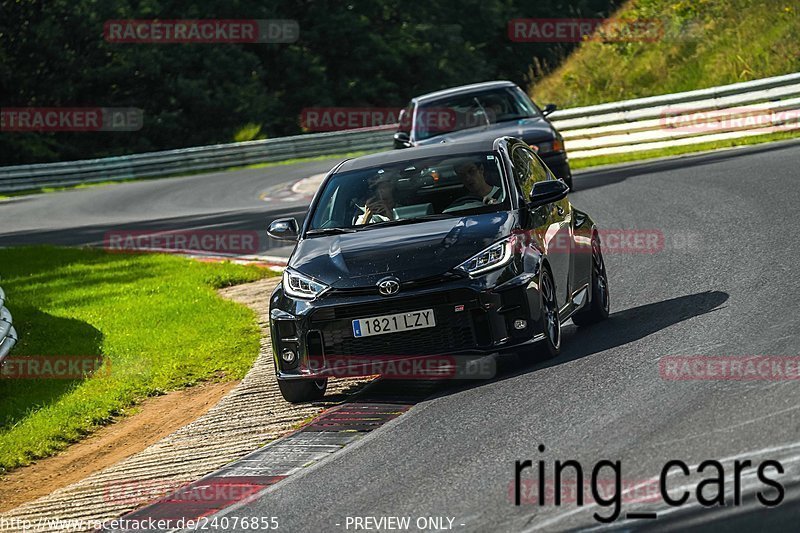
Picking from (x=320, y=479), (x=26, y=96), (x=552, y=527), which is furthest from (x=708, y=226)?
(x=26, y=96)

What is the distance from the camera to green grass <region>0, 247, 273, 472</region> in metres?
10.4

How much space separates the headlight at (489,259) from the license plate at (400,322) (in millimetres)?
387

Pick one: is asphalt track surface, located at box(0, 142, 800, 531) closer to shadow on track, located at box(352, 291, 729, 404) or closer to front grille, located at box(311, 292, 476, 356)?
shadow on track, located at box(352, 291, 729, 404)

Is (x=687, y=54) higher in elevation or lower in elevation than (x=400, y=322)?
higher

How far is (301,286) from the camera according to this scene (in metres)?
9.09

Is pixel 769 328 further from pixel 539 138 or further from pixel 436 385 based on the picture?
pixel 539 138

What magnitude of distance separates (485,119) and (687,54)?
14266 mm

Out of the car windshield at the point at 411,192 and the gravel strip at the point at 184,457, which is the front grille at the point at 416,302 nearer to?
the gravel strip at the point at 184,457

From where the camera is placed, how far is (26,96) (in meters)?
47.5

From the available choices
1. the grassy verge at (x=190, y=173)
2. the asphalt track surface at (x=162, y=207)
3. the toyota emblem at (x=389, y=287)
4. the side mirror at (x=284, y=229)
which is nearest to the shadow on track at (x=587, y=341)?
the toyota emblem at (x=389, y=287)

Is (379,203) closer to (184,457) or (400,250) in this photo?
(400,250)

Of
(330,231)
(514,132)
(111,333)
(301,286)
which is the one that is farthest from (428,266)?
(514,132)

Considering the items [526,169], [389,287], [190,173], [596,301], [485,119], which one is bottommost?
[596,301]

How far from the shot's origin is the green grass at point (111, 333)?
34.0 feet
